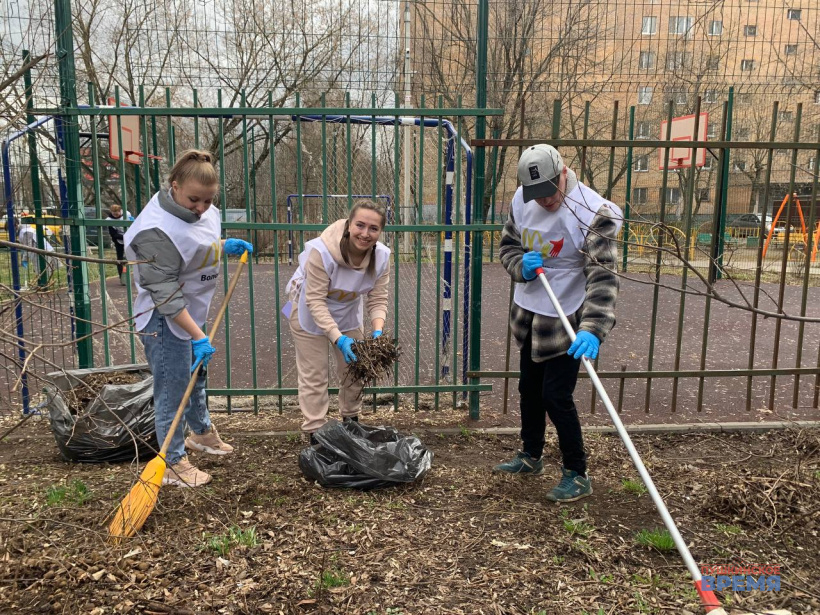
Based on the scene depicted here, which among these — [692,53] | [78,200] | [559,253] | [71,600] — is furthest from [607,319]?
[692,53]

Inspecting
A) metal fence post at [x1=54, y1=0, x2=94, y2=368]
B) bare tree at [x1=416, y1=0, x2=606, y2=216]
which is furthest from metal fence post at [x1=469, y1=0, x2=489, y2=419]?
bare tree at [x1=416, y1=0, x2=606, y2=216]

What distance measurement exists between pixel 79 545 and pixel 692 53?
14.0 meters

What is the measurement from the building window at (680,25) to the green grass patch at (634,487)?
31.4 ft

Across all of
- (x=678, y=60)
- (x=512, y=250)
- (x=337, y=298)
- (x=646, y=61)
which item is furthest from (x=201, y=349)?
(x=678, y=60)

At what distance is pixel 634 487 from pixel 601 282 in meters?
1.14

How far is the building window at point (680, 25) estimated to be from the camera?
10521 millimetres

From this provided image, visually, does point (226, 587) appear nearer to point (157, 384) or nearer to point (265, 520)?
point (265, 520)

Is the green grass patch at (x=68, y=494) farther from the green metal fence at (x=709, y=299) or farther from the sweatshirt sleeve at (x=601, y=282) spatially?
the sweatshirt sleeve at (x=601, y=282)

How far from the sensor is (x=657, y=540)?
2.67 meters

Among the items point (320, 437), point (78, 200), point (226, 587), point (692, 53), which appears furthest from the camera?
point (692, 53)

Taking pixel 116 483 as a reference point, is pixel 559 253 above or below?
above

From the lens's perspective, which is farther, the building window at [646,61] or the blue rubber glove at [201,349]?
the building window at [646,61]

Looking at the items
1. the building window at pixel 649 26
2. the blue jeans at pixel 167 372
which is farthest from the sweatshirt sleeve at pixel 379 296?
the building window at pixel 649 26

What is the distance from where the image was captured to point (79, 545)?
2549mm
